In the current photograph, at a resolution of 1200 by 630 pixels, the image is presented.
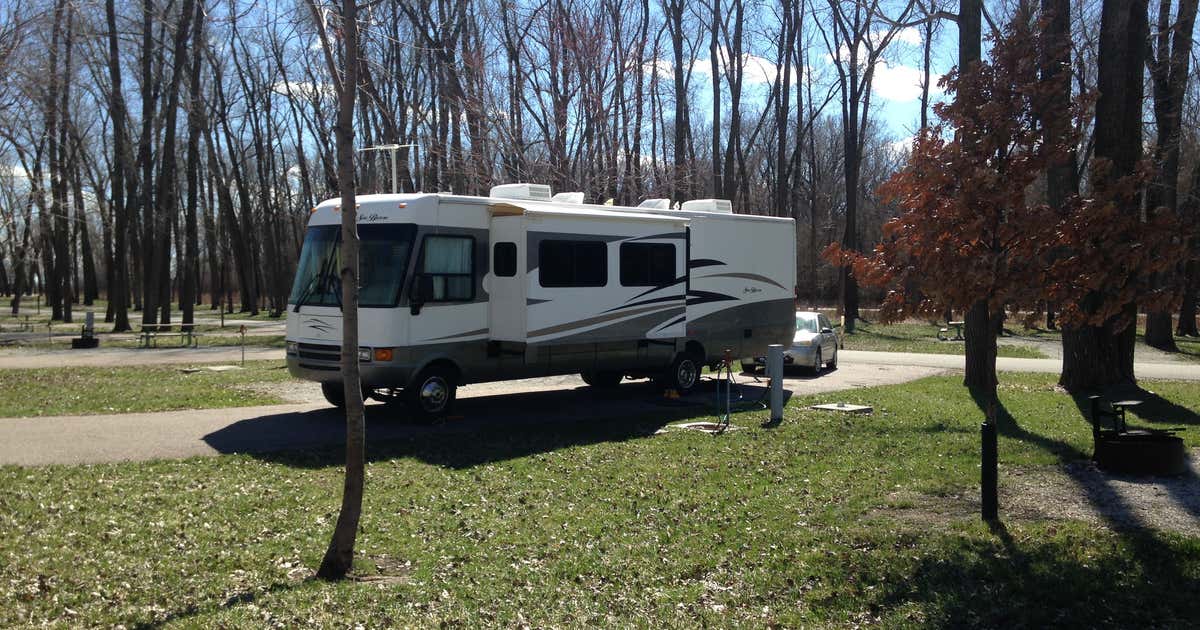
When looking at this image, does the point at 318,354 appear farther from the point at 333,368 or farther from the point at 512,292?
the point at 512,292

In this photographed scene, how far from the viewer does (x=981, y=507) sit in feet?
26.1

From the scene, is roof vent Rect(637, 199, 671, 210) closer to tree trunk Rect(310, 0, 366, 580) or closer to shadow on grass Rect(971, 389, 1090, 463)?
shadow on grass Rect(971, 389, 1090, 463)

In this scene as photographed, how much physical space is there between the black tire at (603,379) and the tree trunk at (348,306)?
34.5ft

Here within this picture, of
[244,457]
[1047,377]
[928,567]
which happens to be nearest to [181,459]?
[244,457]

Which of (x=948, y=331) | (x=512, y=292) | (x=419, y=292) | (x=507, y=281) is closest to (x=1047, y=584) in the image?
(x=419, y=292)

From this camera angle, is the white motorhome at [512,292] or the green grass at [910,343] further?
the green grass at [910,343]

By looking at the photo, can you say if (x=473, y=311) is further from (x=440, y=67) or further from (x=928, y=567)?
(x=440, y=67)

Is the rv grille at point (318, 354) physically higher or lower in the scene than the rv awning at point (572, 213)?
lower

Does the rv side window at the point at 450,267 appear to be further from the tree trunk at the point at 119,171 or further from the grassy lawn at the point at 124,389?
the tree trunk at the point at 119,171

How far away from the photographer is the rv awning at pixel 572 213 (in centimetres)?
1354

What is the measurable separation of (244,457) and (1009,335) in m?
30.0

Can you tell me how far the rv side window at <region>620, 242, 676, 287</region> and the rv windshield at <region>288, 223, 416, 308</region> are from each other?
367cm

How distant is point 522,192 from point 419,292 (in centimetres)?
290

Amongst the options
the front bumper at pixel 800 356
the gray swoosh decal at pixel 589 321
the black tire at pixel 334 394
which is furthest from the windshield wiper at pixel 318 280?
the front bumper at pixel 800 356
